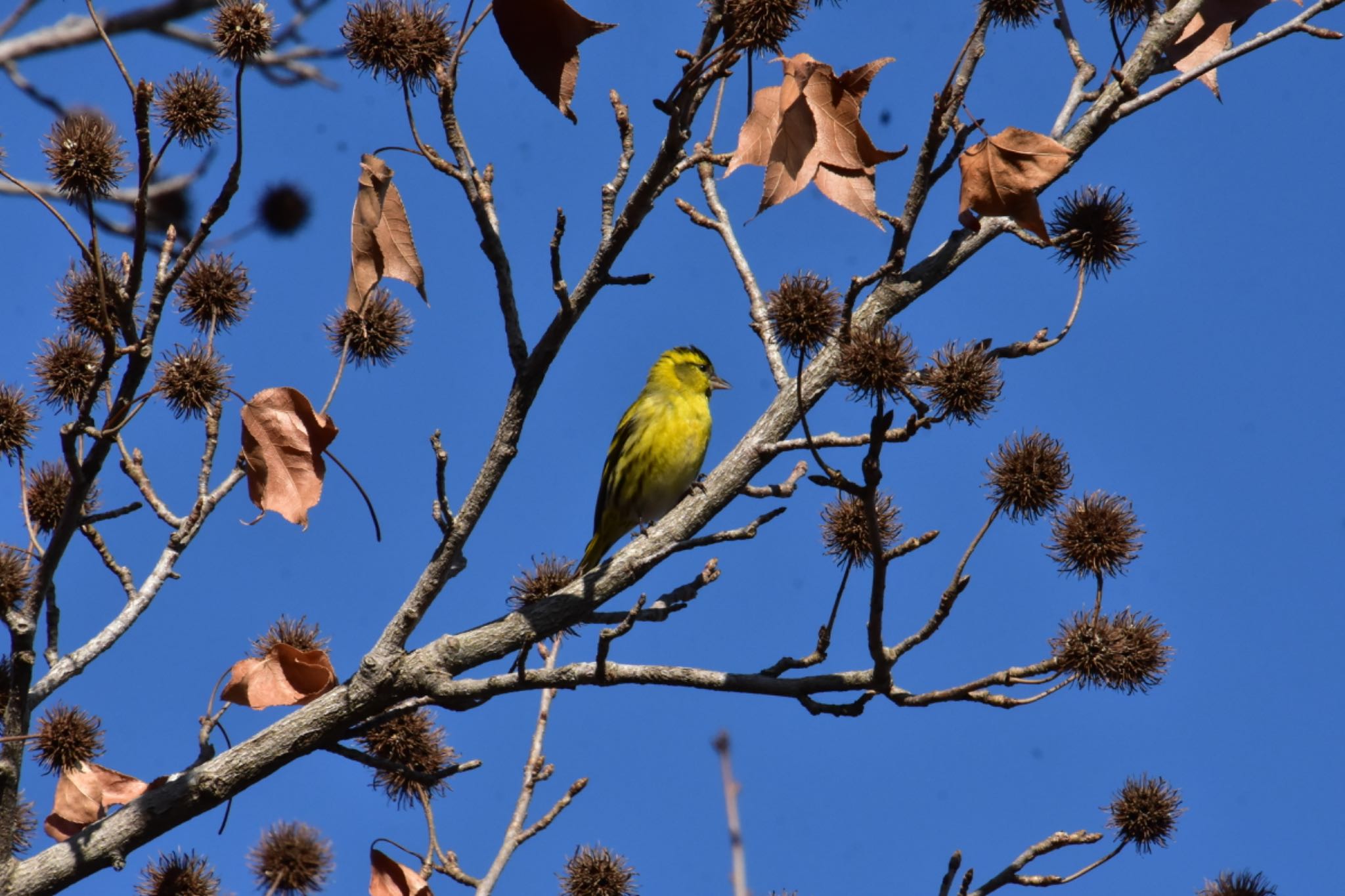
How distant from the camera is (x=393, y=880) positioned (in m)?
5.00

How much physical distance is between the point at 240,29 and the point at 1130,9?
396 cm

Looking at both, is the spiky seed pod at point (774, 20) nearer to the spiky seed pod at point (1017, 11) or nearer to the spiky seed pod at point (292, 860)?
the spiky seed pod at point (1017, 11)

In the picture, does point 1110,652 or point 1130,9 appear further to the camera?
point 1130,9

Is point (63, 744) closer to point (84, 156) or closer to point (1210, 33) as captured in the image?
point (84, 156)

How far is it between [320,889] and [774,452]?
278cm

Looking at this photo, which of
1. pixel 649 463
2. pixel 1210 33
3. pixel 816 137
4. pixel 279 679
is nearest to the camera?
pixel 816 137

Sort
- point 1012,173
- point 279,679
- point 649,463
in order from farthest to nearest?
1. point 649,463
2. point 279,679
3. point 1012,173

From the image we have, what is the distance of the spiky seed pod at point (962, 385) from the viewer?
13.9ft

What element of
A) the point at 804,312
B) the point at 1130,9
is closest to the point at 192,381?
the point at 804,312

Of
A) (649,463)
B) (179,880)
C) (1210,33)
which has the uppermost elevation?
(649,463)

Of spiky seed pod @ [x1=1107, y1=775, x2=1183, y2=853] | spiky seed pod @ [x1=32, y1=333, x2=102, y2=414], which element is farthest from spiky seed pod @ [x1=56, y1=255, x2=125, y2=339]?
spiky seed pod @ [x1=1107, y1=775, x2=1183, y2=853]

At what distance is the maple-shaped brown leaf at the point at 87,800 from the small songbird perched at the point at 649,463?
12.9 feet

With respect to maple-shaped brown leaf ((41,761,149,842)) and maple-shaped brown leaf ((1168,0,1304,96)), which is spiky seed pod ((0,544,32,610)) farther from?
maple-shaped brown leaf ((1168,0,1304,96))

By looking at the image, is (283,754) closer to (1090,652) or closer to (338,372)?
(338,372)
